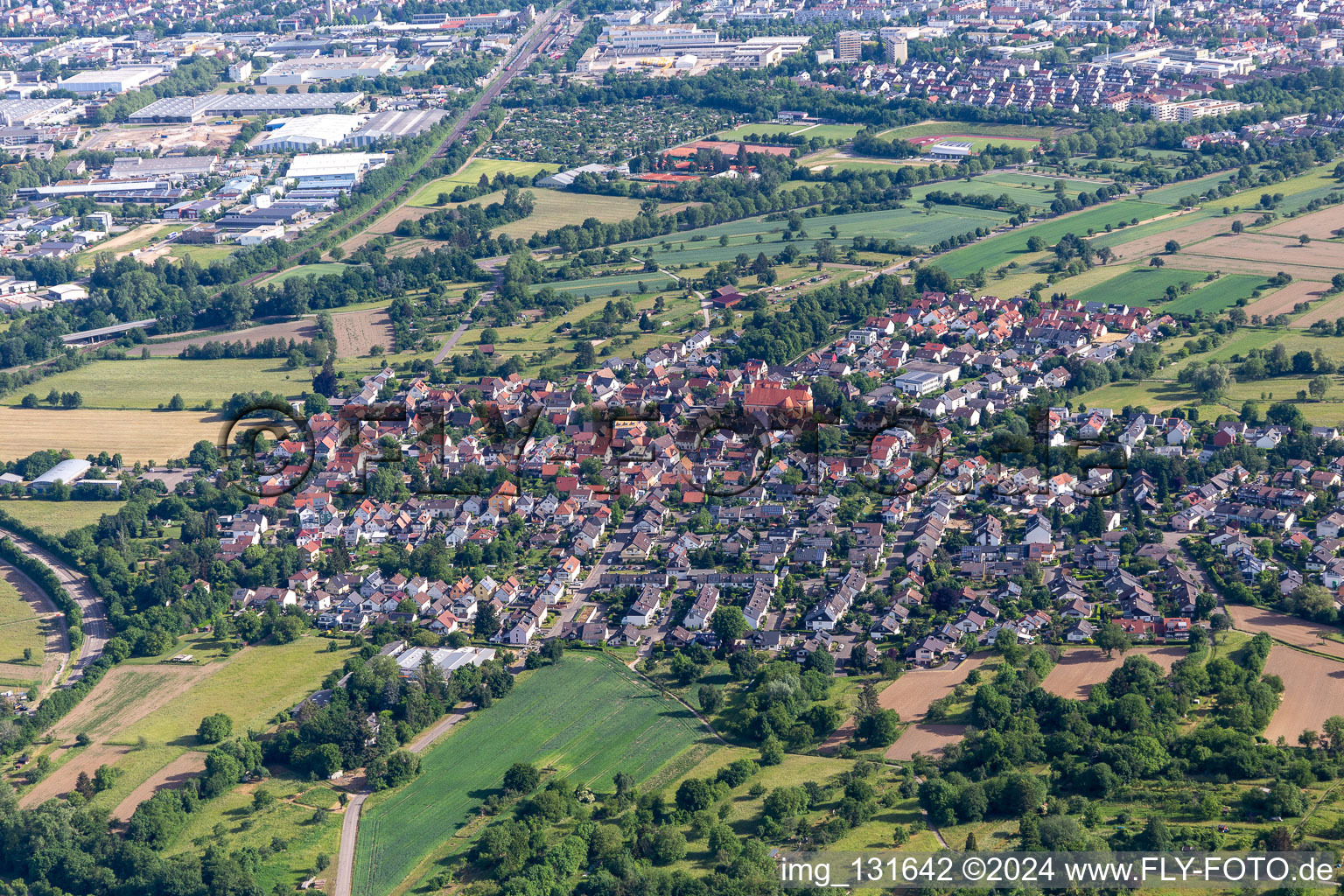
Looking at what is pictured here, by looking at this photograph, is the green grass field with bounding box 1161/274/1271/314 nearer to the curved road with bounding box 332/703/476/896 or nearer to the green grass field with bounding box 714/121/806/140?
the green grass field with bounding box 714/121/806/140

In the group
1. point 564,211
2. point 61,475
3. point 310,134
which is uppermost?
point 310,134

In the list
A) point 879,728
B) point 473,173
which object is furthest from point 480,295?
point 879,728

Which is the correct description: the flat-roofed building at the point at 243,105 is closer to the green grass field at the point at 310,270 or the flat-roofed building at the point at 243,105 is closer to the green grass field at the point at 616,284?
the green grass field at the point at 310,270

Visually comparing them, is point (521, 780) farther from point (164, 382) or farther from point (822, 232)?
point (822, 232)

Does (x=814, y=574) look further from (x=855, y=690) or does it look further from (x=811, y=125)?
(x=811, y=125)

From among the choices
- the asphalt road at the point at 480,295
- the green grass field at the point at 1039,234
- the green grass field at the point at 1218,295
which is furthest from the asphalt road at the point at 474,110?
the green grass field at the point at 1218,295

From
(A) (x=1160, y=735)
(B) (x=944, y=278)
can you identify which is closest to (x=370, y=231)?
(B) (x=944, y=278)
